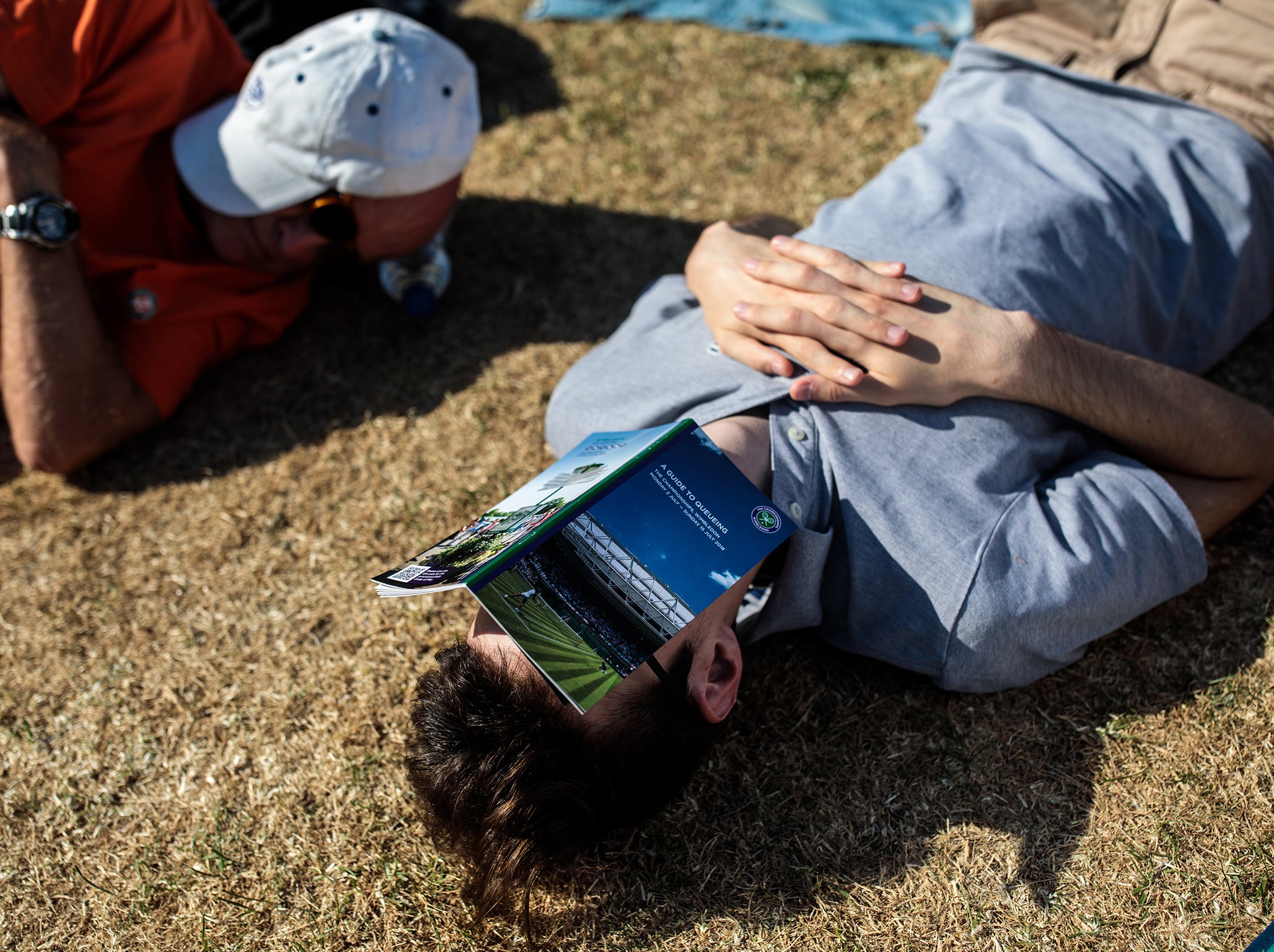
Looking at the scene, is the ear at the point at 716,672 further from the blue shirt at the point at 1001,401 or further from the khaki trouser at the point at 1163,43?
the khaki trouser at the point at 1163,43

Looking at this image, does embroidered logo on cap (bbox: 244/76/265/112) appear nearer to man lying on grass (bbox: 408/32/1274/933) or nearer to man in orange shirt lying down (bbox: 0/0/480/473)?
man in orange shirt lying down (bbox: 0/0/480/473)

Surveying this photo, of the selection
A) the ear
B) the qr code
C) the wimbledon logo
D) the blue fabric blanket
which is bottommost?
the ear

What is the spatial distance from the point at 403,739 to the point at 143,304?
1.87 m

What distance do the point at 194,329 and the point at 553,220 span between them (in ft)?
4.81

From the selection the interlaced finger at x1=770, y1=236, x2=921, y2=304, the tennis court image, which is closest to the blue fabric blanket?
the interlaced finger at x1=770, y1=236, x2=921, y2=304

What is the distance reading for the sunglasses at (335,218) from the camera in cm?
317

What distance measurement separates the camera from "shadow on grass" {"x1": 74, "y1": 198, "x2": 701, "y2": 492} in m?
3.19

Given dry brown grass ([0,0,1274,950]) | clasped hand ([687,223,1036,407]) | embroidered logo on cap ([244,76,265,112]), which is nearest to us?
dry brown grass ([0,0,1274,950])

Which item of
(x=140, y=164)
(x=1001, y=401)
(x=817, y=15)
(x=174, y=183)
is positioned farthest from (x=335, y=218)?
(x=817, y=15)

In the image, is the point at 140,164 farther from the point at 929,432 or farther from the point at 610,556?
the point at 929,432

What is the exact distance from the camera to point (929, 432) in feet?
7.39

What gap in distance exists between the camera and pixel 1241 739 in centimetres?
222

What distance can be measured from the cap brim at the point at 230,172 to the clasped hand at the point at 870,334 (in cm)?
170

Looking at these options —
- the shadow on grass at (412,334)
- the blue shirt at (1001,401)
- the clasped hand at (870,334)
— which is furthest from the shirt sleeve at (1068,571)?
the shadow on grass at (412,334)
